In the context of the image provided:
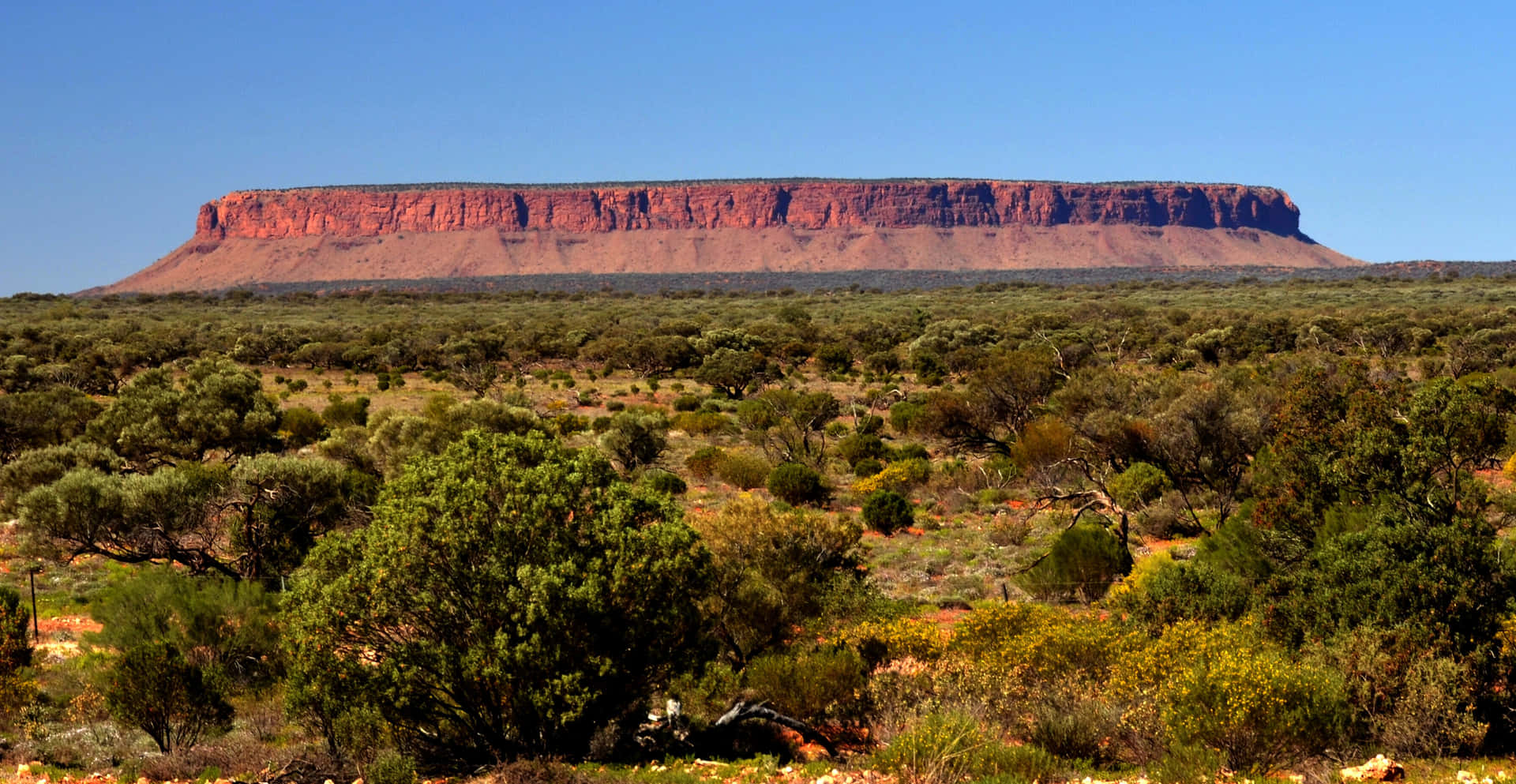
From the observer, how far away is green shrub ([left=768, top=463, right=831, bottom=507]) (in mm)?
25938

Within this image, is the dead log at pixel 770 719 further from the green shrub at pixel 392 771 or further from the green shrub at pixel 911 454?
the green shrub at pixel 911 454

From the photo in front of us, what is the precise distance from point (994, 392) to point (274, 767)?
2482 centimetres

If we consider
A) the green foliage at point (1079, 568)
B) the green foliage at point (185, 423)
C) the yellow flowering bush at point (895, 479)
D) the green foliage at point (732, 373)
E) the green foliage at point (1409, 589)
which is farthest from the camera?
the green foliage at point (732, 373)

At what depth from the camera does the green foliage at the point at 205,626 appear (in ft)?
46.1

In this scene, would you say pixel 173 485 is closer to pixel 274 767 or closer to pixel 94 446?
pixel 94 446

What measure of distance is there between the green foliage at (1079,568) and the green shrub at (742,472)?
9.89 meters

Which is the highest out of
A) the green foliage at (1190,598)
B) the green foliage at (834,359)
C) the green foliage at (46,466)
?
the green foliage at (834,359)

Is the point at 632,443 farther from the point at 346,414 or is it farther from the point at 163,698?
the point at 163,698

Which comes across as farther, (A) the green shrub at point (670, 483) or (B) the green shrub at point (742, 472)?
(B) the green shrub at point (742, 472)

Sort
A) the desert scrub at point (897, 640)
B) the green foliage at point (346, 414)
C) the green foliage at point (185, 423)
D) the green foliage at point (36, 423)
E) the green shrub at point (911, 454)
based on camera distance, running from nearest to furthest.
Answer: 1. the desert scrub at point (897, 640)
2. the green foliage at point (185, 423)
3. the green foliage at point (36, 423)
4. the green shrub at point (911, 454)
5. the green foliage at point (346, 414)

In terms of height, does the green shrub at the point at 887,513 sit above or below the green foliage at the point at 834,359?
below

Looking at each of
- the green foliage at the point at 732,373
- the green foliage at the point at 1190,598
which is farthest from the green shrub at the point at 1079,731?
the green foliage at the point at 732,373

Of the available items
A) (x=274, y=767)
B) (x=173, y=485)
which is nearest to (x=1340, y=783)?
(x=274, y=767)

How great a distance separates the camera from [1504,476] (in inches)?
960
